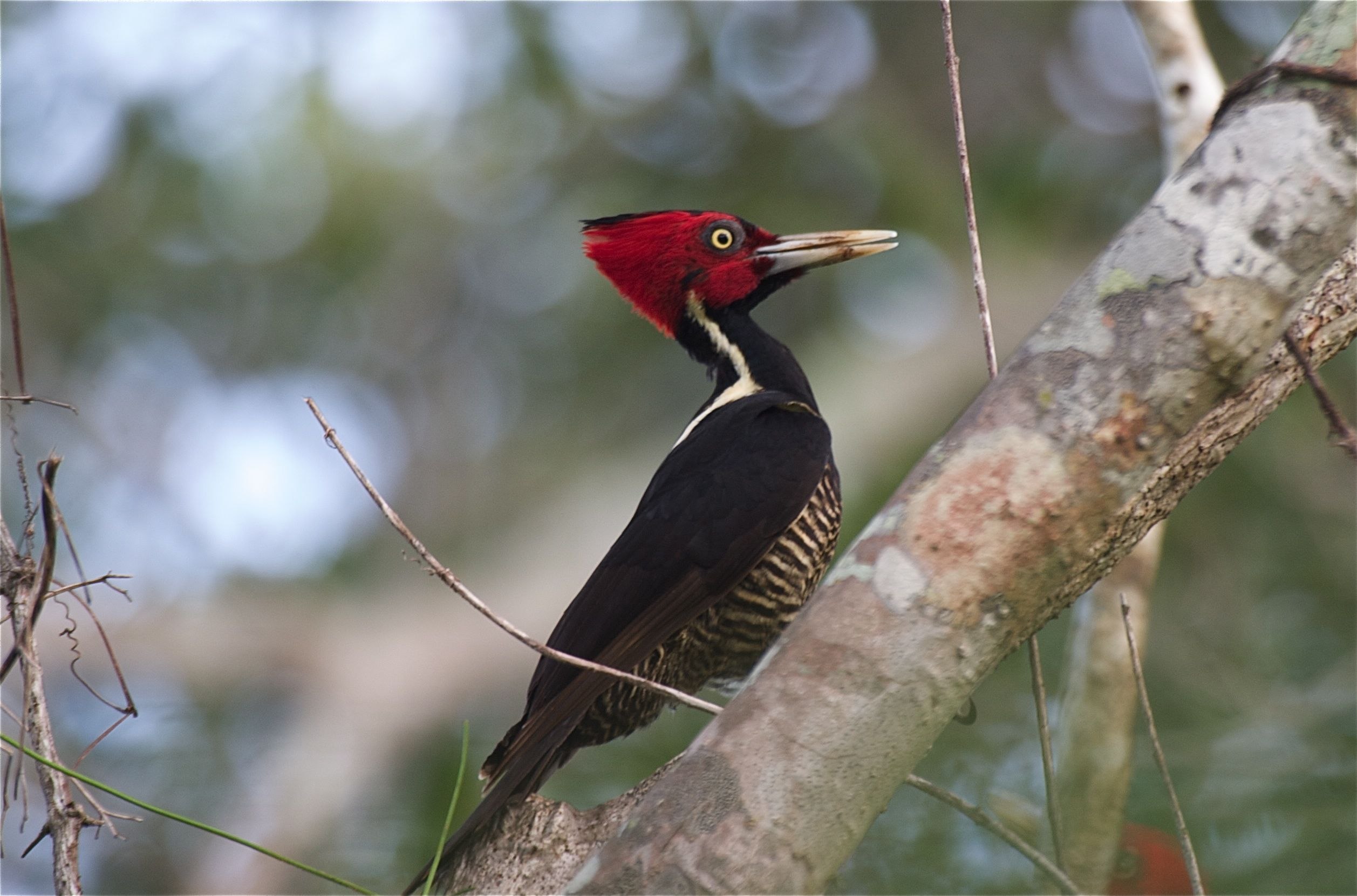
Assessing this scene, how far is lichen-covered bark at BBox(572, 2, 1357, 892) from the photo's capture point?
4.94 feet

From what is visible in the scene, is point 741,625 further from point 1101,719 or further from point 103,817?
point 103,817

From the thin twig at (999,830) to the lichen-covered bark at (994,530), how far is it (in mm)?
255

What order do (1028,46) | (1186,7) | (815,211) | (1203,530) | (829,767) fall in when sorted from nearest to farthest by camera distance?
(829,767)
(1186,7)
(1203,530)
(815,211)
(1028,46)

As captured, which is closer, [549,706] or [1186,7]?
[549,706]

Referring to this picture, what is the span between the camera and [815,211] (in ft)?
26.2

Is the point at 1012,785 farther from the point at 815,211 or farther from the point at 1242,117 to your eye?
the point at 815,211

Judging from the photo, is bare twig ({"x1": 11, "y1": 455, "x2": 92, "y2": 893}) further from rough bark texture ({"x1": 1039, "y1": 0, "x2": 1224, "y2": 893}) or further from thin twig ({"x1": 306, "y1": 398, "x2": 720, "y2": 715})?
rough bark texture ({"x1": 1039, "y1": 0, "x2": 1224, "y2": 893})

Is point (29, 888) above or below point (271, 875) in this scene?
above

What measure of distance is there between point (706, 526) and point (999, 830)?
0.99m

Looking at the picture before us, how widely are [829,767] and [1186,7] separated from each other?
2.80 m

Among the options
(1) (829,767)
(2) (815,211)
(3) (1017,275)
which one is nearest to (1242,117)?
(1) (829,767)

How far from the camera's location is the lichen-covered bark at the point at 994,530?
1505 mm

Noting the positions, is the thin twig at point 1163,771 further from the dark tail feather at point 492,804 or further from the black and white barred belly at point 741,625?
the dark tail feather at point 492,804

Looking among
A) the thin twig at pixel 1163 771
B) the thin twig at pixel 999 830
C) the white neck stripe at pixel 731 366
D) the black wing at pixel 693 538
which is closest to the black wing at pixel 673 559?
the black wing at pixel 693 538
